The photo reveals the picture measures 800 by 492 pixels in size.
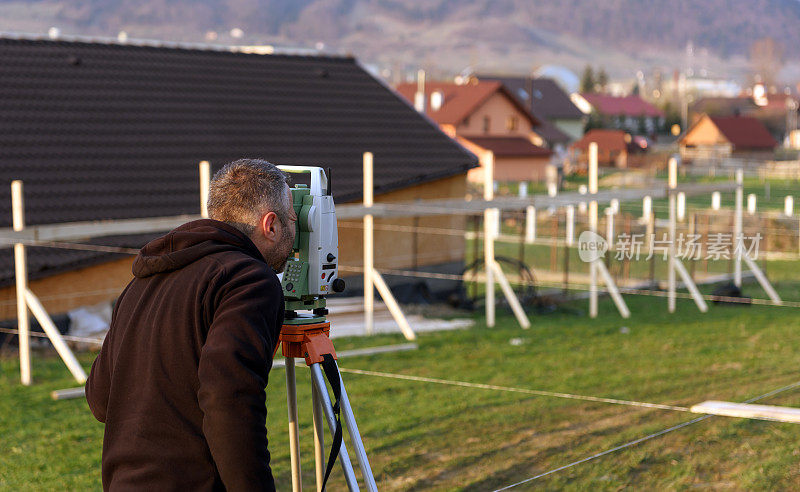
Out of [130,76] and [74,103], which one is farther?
[130,76]

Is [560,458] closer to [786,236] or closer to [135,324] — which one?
[135,324]

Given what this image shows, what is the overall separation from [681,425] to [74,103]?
407 inches

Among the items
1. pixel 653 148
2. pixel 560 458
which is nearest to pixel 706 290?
pixel 560 458

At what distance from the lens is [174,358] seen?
2.67 meters

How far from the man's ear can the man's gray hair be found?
0.01 m

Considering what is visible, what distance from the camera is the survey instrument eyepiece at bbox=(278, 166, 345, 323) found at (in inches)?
133

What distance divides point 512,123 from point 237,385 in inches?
2277

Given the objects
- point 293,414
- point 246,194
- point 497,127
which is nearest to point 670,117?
point 497,127

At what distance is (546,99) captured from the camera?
80562mm

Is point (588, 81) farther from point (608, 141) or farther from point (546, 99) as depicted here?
point (608, 141)

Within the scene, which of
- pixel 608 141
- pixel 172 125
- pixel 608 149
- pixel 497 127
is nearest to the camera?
pixel 172 125

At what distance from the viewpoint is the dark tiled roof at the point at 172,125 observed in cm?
1262

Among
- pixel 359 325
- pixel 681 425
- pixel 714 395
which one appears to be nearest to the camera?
pixel 681 425

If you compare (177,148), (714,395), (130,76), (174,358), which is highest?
(130,76)
